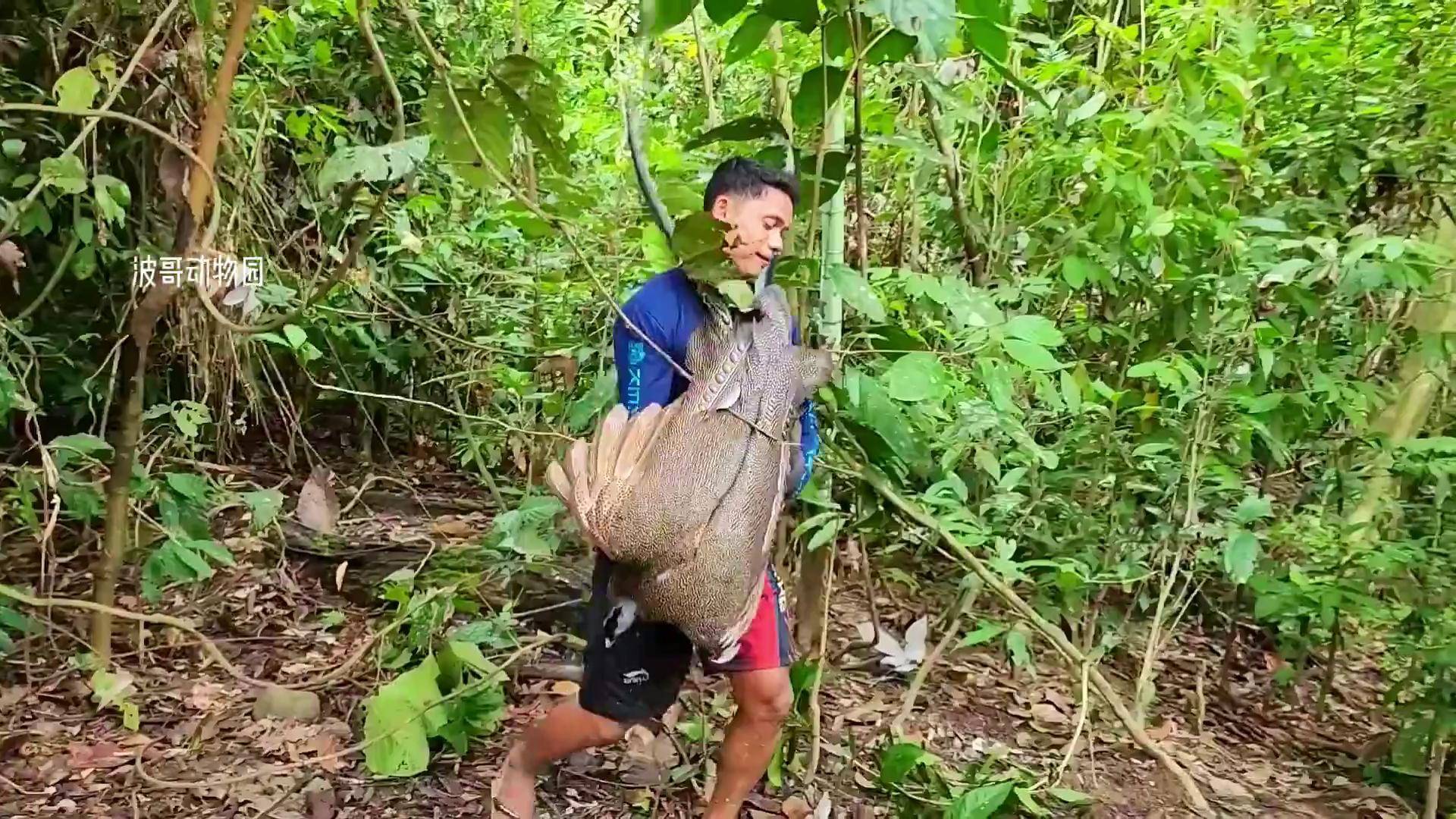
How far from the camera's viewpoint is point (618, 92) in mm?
3904

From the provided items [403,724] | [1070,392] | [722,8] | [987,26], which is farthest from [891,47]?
[403,724]

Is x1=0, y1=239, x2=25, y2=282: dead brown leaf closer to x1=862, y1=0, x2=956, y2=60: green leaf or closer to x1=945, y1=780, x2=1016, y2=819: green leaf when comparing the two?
x1=862, y1=0, x2=956, y2=60: green leaf

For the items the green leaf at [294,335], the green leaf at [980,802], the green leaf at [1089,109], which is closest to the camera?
the green leaf at [980,802]

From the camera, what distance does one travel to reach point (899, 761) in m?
2.22

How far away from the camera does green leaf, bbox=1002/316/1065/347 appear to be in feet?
5.89

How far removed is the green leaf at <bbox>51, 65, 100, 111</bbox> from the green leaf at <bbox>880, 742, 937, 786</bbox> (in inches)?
78.9

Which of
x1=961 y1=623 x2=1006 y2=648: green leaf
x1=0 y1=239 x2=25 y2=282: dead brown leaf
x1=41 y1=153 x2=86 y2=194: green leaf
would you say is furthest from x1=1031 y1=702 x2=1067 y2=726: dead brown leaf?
x1=0 y1=239 x2=25 y2=282: dead brown leaf

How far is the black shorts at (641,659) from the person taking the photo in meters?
1.94

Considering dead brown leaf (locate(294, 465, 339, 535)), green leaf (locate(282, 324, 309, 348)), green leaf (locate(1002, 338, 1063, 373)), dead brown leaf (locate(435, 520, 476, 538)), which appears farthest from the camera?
dead brown leaf (locate(435, 520, 476, 538))

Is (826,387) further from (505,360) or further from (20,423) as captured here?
(20,423)

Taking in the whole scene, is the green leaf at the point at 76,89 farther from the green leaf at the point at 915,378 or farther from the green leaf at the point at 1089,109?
the green leaf at the point at 1089,109

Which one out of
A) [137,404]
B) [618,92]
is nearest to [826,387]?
[137,404]

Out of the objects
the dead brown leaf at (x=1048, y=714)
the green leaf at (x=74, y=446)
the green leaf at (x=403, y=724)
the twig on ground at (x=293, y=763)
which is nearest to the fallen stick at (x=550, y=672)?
the twig on ground at (x=293, y=763)

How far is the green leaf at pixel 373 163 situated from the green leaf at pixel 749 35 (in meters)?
0.53
